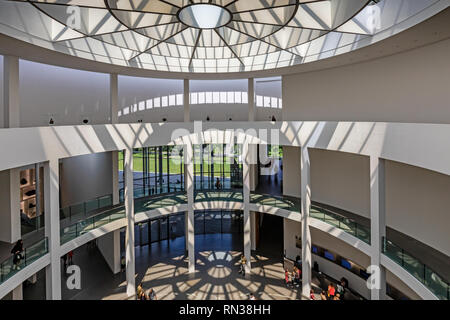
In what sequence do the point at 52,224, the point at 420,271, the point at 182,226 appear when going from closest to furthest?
the point at 420,271 < the point at 52,224 < the point at 182,226

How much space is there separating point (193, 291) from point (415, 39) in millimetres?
18152

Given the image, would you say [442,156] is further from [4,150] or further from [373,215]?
[4,150]

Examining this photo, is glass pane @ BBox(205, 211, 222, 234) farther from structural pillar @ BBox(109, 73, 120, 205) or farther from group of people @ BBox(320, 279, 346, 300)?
group of people @ BBox(320, 279, 346, 300)

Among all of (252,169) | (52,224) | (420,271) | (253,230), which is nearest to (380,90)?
(420,271)

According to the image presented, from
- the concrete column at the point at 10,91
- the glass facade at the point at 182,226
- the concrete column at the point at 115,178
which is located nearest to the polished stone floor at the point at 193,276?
the glass facade at the point at 182,226

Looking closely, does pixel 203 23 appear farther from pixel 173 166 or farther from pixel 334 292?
pixel 173 166

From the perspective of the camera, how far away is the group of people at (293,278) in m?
20.6

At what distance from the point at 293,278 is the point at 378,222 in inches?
349

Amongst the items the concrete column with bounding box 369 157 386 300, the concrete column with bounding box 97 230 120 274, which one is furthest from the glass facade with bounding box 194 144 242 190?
the concrete column with bounding box 369 157 386 300

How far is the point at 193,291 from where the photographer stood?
1969 centimetres

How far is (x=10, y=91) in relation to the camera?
14945 mm

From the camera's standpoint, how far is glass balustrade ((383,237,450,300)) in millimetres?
9914
